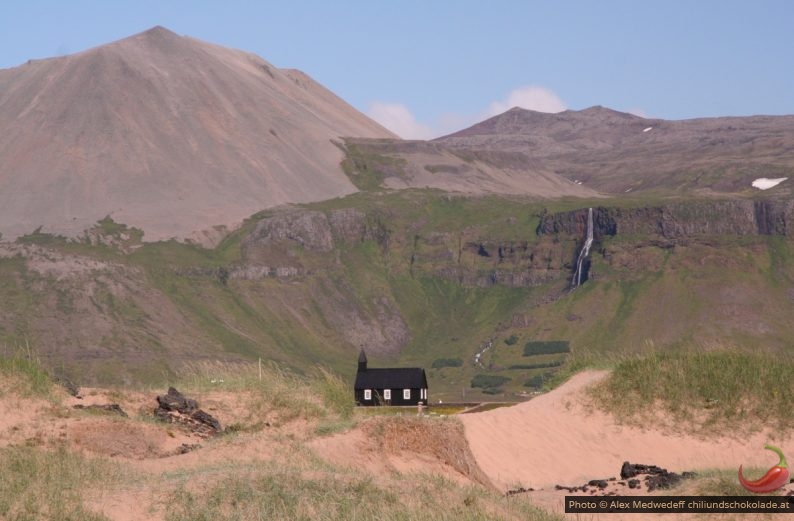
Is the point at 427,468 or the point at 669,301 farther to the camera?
the point at 669,301

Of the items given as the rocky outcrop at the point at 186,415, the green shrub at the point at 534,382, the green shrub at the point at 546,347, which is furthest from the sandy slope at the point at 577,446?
the green shrub at the point at 546,347

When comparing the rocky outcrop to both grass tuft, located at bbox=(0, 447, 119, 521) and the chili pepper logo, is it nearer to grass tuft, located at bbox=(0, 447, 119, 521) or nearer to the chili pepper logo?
grass tuft, located at bbox=(0, 447, 119, 521)

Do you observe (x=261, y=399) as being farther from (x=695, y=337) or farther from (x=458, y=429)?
(x=695, y=337)

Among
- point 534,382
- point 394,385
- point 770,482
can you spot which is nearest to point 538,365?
point 534,382

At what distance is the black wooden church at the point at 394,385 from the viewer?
275ft

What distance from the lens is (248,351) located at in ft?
611

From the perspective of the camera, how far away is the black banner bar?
25.0m

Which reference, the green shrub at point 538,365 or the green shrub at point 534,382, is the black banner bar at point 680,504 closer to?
the green shrub at point 534,382

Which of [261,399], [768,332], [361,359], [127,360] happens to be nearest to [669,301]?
[768,332]

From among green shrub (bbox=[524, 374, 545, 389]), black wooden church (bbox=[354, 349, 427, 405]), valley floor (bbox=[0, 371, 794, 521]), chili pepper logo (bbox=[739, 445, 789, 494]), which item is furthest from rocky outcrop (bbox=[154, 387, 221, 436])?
green shrub (bbox=[524, 374, 545, 389])

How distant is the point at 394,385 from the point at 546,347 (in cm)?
11345

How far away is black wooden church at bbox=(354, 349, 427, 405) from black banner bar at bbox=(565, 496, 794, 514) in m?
55.5

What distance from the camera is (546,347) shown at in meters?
196

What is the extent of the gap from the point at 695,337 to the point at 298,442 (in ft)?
518
